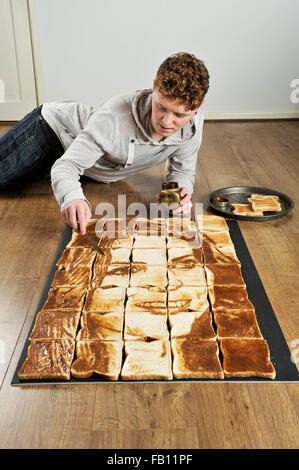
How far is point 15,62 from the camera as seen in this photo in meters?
3.72

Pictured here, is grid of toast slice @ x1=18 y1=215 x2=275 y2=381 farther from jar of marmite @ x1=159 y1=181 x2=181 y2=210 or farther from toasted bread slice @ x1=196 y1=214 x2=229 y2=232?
jar of marmite @ x1=159 y1=181 x2=181 y2=210

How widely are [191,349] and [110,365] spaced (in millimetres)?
223

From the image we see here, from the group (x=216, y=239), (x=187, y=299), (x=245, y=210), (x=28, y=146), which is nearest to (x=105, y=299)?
(x=187, y=299)

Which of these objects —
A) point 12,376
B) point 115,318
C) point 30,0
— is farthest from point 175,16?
point 12,376

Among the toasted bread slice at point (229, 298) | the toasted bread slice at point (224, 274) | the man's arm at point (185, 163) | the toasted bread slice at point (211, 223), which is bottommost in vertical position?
the toasted bread slice at point (211, 223)

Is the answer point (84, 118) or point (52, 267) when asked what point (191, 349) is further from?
point (84, 118)

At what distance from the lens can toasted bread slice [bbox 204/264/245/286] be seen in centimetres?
163

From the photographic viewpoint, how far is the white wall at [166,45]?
3.64 metres

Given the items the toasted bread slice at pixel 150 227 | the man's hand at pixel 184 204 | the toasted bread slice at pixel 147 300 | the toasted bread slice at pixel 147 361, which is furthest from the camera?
the man's hand at pixel 184 204

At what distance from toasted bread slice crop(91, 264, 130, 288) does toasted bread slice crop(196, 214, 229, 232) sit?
0.43 m

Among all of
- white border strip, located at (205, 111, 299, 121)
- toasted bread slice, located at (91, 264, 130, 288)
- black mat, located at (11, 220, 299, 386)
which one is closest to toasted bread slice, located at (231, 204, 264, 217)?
black mat, located at (11, 220, 299, 386)

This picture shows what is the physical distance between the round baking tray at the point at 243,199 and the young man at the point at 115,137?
0.49 feet

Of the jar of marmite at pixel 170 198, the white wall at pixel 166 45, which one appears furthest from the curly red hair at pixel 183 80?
the white wall at pixel 166 45

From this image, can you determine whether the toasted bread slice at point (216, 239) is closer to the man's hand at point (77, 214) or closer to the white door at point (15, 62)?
the man's hand at point (77, 214)
